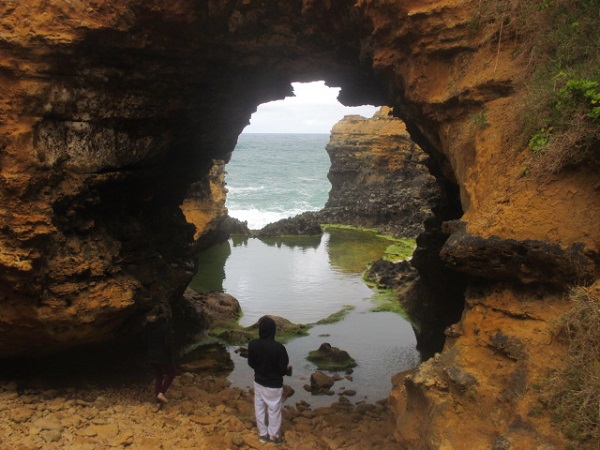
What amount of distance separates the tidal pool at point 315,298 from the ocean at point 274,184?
45.0ft

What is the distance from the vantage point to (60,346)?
9352mm

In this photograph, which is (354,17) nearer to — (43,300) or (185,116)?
(185,116)

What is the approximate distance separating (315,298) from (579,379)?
13.7 m

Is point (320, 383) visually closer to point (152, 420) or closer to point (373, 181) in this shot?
point (152, 420)

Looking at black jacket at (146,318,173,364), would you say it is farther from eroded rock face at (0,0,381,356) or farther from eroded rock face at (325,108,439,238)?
eroded rock face at (325,108,439,238)

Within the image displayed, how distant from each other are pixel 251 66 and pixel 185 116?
1686 millimetres

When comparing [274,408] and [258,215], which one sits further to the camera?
[258,215]

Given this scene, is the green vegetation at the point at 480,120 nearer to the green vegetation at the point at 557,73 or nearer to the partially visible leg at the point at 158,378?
the green vegetation at the point at 557,73

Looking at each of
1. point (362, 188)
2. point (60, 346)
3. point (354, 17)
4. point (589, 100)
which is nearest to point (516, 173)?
point (589, 100)

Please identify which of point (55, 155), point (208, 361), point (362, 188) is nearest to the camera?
point (55, 155)

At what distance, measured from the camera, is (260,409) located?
24.4 feet

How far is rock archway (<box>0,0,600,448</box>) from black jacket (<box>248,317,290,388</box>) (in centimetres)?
158

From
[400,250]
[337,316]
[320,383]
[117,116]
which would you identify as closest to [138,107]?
[117,116]

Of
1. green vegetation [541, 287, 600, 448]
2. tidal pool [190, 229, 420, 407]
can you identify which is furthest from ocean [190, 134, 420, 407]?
green vegetation [541, 287, 600, 448]
